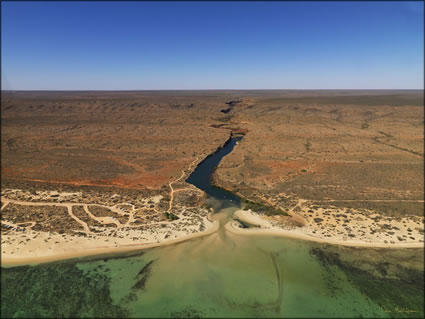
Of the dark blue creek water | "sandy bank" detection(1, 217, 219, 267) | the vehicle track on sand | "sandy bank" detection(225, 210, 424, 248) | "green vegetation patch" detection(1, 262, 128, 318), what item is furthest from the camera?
the dark blue creek water

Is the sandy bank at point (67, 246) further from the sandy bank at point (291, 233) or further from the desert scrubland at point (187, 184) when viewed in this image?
the sandy bank at point (291, 233)

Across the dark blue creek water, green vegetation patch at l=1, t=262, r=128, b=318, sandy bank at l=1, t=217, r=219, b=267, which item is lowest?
green vegetation patch at l=1, t=262, r=128, b=318

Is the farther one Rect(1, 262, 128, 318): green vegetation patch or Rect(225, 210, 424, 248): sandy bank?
Rect(225, 210, 424, 248): sandy bank

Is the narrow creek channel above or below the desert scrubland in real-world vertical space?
below

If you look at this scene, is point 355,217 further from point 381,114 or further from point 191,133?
point 381,114

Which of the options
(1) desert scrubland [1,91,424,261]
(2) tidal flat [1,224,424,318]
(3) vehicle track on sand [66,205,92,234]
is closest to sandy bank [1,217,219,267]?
(1) desert scrubland [1,91,424,261]

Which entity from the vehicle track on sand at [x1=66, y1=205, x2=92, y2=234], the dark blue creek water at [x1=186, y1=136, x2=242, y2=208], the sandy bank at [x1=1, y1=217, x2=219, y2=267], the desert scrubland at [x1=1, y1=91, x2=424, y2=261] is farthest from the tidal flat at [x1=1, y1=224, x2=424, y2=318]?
the dark blue creek water at [x1=186, y1=136, x2=242, y2=208]

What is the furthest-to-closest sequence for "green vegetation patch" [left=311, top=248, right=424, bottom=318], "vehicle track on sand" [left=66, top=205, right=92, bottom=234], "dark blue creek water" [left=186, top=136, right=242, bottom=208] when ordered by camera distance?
"dark blue creek water" [left=186, top=136, right=242, bottom=208], "vehicle track on sand" [left=66, top=205, right=92, bottom=234], "green vegetation patch" [left=311, top=248, right=424, bottom=318]

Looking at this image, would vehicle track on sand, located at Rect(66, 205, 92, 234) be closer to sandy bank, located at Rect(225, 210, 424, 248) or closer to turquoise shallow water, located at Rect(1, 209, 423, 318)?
turquoise shallow water, located at Rect(1, 209, 423, 318)

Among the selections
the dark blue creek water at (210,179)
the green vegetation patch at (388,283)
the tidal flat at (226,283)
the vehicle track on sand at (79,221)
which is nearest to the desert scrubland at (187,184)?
the vehicle track on sand at (79,221)

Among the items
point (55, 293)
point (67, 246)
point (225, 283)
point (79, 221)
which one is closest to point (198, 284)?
point (225, 283)

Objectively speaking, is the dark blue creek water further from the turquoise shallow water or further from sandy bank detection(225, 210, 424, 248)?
the turquoise shallow water
